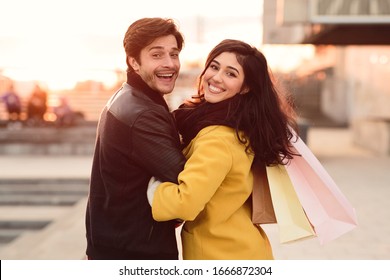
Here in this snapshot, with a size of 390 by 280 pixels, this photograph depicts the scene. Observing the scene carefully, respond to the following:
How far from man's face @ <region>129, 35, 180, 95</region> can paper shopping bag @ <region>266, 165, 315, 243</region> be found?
580mm

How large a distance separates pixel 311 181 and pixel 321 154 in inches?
455

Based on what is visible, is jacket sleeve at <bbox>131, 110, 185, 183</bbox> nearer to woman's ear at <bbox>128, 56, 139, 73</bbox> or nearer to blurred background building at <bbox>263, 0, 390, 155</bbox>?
woman's ear at <bbox>128, 56, 139, 73</bbox>

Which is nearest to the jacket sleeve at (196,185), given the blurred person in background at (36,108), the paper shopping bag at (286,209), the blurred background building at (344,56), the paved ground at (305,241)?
the paper shopping bag at (286,209)

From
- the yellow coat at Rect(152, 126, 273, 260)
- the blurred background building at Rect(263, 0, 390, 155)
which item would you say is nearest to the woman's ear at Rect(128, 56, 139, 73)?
the yellow coat at Rect(152, 126, 273, 260)

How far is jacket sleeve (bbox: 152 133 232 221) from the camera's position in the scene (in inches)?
76.5

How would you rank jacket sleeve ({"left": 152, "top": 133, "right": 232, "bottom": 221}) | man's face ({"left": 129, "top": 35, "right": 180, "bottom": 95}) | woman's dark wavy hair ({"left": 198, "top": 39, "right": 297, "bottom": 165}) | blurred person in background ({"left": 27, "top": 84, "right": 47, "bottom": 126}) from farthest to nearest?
blurred person in background ({"left": 27, "top": 84, "right": 47, "bottom": 126})
man's face ({"left": 129, "top": 35, "right": 180, "bottom": 95})
woman's dark wavy hair ({"left": 198, "top": 39, "right": 297, "bottom": 165})
jacket sleeve ({"left": 152, "top": 133, "right": 232, "bottom": 221})

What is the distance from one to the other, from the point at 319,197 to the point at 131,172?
0.79m

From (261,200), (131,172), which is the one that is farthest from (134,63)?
(261,200)

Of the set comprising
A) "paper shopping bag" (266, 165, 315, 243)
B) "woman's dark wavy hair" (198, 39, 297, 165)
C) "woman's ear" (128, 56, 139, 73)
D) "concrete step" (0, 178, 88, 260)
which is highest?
"woman's ear" (128, 56, 139, 73)

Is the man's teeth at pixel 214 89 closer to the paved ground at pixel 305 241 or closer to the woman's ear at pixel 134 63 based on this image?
the woman's ear at pixel 134 63

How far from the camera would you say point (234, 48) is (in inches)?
83.7

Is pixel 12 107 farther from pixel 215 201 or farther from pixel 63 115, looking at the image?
pixel 215 201

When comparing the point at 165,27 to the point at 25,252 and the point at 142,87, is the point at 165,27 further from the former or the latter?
the point at 25,252

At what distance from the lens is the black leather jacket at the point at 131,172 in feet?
6.66
